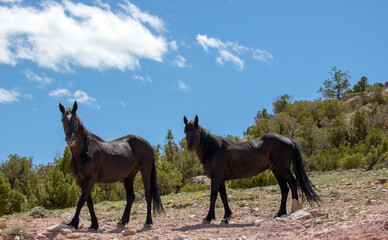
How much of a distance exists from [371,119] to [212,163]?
26247 mm

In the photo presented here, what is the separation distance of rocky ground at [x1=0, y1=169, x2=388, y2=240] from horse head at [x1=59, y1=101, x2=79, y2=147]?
1.64 m

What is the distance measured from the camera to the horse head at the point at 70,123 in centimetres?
704

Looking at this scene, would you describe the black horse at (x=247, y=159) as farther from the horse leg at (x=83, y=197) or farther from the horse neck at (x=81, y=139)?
the horse leg at (x=83, y=197)

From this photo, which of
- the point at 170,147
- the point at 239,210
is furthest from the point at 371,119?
the point at 239,210

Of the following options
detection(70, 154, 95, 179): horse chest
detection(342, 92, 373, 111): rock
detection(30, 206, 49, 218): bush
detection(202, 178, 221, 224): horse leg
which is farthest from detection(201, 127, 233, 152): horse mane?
detection(342, 92, 373, 111): rock

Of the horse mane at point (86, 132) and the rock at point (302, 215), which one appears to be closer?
the rock at point (302, 215)

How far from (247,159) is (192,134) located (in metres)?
1.44

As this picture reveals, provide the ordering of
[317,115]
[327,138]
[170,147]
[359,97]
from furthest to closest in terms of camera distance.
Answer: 1. [359,97]
2. [317,115]
3. [170,147]
4. [327,138]

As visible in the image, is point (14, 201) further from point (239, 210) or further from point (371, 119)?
point (371, 119)

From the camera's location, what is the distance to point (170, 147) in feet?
112

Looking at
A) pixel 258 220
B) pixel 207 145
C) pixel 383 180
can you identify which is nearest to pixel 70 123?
pixel 207 145

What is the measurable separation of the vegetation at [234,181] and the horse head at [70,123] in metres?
1.78

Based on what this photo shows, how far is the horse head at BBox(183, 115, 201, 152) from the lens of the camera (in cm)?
851

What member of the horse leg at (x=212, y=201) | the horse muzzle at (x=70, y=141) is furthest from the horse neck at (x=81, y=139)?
the horse leg at (x=212, y=201)
